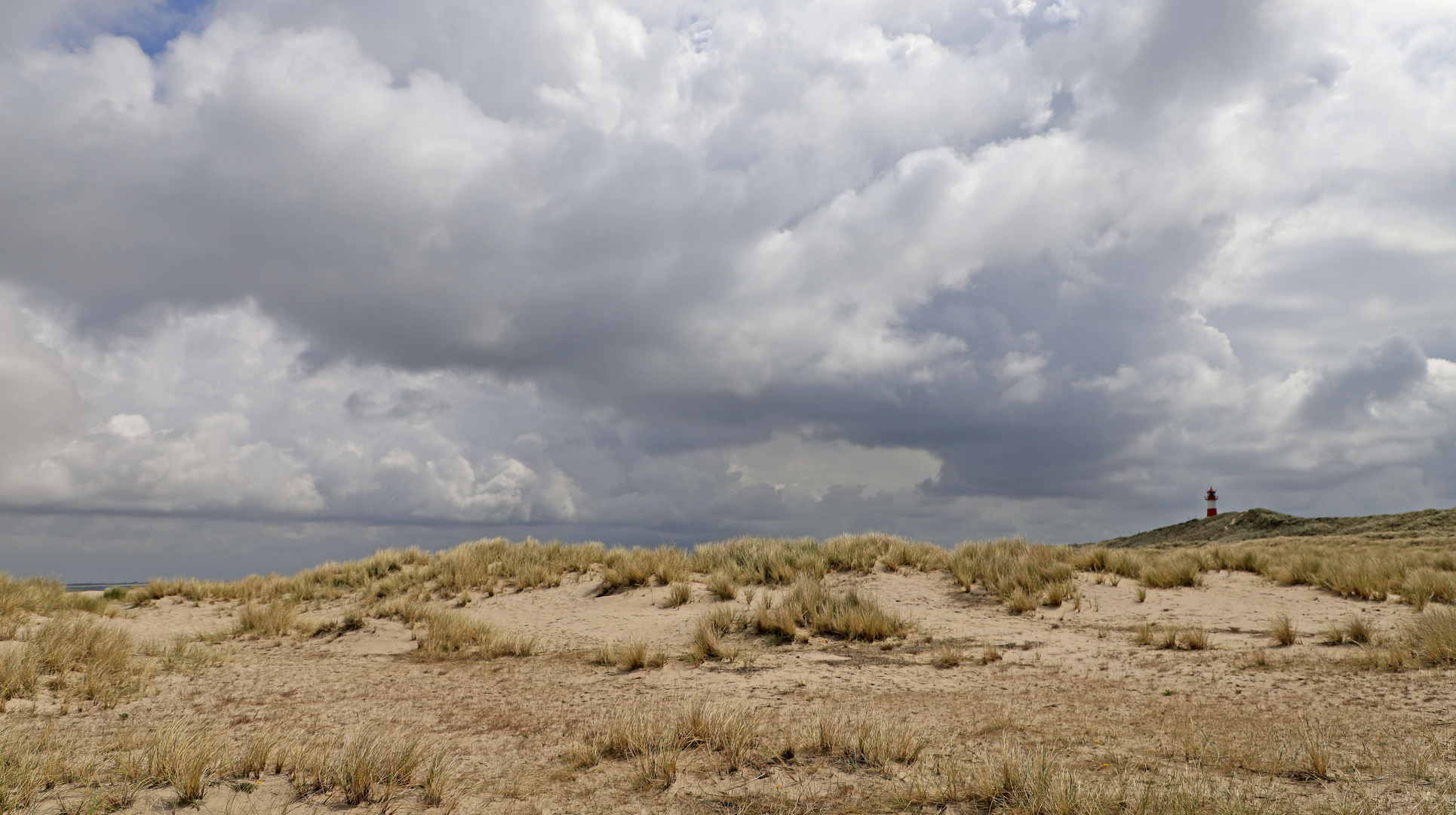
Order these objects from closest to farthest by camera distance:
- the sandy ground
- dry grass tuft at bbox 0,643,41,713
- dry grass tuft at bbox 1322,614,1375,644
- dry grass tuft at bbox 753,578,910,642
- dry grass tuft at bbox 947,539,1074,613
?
1. the sandy ground
2. dry grass tuft at bbox 0,643,41,713
3. dry grass tuft at bbox 1322,614,1375,644
4. dry grass tuft at bbox 753,578,910,642
5. dry grass tuft at bbox 947,539,1074,613

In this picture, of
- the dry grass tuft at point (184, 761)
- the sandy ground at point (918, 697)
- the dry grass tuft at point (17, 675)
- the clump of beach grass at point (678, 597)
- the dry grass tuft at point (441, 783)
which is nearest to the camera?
the dry grass tuft at point (184, 761)

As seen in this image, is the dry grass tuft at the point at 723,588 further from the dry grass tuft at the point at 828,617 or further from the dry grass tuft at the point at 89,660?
the dry grass tuft at the point at 89,660

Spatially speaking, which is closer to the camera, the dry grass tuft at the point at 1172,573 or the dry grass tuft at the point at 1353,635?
the dry grass tuft at the point at 1353,635

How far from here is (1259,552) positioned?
1795cm

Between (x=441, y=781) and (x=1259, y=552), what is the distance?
65.1 ft

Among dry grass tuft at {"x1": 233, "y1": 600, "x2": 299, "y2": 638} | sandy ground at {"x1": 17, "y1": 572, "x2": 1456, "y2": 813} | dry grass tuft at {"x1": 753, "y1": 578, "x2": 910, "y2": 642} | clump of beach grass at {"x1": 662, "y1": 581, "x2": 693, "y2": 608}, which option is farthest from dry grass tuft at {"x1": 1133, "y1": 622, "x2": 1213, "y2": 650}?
dry grass tuft at {"x1": 233, "y1": 600, "x2": 299, "y2": 638}

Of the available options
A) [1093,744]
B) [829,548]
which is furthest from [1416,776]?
[829,548]

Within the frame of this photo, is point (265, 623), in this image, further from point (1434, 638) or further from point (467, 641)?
point (1434, 638)

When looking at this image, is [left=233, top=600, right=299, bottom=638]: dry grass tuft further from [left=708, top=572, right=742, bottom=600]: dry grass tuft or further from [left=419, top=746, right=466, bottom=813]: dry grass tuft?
[left=419, top=746, right=466, bottom=813]: dry grass tuft

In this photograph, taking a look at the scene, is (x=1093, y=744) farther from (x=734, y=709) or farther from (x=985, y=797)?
(x=734, y=709)

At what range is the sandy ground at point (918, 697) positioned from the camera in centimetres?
559

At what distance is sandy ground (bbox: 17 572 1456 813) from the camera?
5.59 meters

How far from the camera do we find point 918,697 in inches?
331

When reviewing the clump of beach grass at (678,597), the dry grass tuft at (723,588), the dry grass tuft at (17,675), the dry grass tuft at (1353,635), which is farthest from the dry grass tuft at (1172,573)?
the dry grass tuft at (17,675)
